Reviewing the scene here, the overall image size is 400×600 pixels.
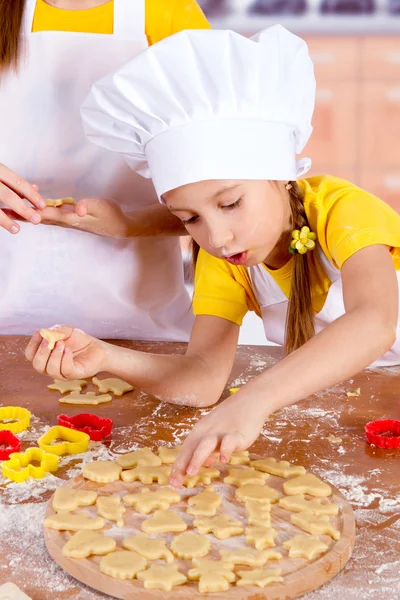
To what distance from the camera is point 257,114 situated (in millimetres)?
1234

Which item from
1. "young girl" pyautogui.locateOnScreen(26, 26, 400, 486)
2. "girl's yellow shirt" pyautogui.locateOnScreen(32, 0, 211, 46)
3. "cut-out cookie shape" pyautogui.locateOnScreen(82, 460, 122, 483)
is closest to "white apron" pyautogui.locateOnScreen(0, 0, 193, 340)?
"girl's yellow shirt" pyautogui.locateOnScreen(32, 0, 211, 46)

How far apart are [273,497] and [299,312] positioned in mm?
453

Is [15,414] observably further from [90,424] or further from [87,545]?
[87,545]

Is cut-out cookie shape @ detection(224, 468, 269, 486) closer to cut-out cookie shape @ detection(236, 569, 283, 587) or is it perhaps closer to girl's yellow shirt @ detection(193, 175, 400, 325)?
cut-out cookie shape @ detection(236, 569, 283, 587)

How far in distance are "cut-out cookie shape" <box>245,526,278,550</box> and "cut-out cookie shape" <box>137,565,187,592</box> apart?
0.31 ft

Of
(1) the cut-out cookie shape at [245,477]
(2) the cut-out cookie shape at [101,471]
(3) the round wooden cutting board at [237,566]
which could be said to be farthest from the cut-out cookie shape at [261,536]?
(2) the cut-out cookie shape at [101,471]

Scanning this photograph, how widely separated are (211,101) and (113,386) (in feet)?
1.71

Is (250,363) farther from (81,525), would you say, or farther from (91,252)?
(81,525)

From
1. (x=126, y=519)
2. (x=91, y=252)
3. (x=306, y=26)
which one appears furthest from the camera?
(x=306, y=26)

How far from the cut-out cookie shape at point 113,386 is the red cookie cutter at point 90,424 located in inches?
5.2

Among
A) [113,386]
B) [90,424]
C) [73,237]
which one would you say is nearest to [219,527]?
[90,424]

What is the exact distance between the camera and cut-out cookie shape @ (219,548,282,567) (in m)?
0.85

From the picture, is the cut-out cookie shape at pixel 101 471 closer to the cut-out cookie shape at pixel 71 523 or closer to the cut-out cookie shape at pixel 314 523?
the cut-out cookie shape at pixel 71 523

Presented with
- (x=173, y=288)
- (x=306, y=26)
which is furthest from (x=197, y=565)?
(x=306, y=26)
